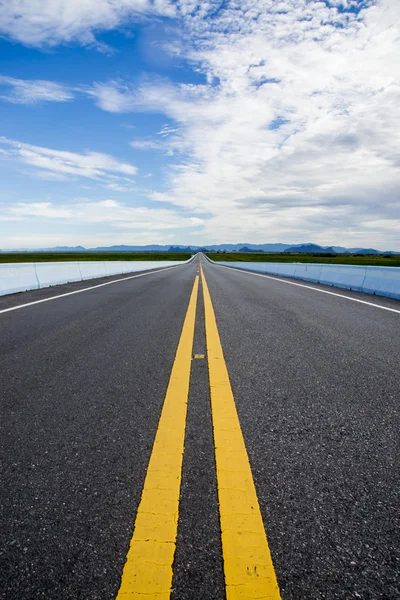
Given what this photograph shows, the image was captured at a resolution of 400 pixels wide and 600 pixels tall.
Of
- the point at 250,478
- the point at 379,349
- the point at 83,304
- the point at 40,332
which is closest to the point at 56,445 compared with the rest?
the point at 250,478

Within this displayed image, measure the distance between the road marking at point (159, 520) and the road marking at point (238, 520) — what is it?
214mm

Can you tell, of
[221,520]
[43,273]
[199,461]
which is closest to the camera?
[221,520]

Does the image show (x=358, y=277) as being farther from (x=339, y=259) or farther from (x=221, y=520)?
(x=339, y=259)

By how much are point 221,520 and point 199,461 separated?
17.2 inches

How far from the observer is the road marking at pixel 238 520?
1215mm

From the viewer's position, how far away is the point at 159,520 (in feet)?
4.95

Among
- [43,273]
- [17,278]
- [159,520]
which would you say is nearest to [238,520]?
[159,520]

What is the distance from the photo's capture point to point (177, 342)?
457 centimetres

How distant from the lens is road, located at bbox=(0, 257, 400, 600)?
4.23 ft

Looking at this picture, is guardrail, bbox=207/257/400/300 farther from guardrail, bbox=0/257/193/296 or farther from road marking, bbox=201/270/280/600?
guardrail, bbox=0/257/193/296

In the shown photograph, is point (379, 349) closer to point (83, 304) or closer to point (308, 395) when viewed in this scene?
point (308, 395)

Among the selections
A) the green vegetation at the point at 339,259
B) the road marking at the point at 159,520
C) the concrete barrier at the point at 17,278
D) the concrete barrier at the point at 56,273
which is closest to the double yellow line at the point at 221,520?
the road marking at the point at 159,520

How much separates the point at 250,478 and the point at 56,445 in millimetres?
1200

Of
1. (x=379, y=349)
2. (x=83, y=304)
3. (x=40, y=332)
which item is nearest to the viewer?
(x=379, y=349)
